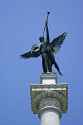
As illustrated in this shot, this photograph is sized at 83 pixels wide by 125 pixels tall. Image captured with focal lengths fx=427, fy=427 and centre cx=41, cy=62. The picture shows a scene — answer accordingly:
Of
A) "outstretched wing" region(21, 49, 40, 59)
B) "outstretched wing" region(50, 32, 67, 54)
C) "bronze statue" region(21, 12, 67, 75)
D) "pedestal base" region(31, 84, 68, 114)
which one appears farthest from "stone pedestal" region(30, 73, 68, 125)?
"outstretched wing" region(50, 32, 67, 54)

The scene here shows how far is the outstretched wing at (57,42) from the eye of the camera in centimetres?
3041

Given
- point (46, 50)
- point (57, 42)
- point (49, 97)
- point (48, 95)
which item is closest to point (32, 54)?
point (46, 50)

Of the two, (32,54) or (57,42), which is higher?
(57,42)

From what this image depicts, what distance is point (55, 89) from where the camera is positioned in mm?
26953

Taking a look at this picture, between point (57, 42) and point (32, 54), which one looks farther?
point (57, 42)

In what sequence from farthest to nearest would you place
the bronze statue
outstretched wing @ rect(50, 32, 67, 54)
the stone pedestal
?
outstretched wing @ rect(50, 32, 67, 54) < the bronze statue < the stone pedestal

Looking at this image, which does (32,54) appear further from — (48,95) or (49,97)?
→ (49,97)

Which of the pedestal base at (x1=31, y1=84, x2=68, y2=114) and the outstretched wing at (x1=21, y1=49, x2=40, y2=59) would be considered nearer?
the pedestal base at (x1=31, y1=84, x2=68, y2=114)

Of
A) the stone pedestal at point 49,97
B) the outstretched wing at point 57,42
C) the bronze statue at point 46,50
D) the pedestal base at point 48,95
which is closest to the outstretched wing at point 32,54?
the bronze statue at point 46,50

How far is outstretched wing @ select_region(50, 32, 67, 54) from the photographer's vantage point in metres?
30.4

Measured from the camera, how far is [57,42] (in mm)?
30562

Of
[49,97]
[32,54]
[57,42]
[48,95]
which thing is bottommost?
[49,97]

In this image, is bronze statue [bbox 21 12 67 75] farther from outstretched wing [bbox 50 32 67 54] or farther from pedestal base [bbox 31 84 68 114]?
pedestal base [bbox 31 84 68 114]

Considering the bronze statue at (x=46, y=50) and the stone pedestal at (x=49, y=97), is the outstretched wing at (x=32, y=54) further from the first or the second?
the stone pedestal at (x=49, y=97)
